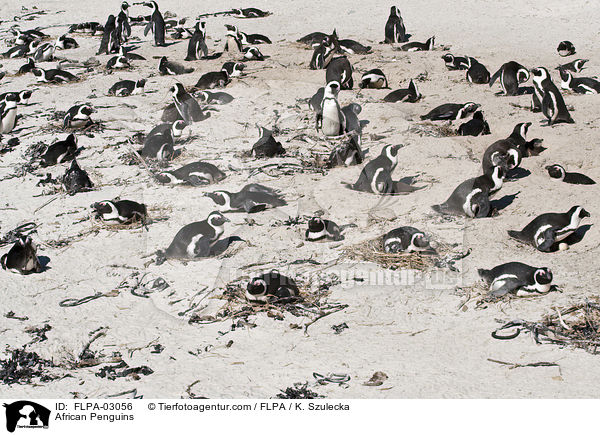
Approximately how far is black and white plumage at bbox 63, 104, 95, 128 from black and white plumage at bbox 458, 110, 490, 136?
4.40 meters

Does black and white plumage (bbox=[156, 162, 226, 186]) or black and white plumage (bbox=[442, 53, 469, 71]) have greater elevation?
black and white plumage (bbox=[442, 53, 469, 71])

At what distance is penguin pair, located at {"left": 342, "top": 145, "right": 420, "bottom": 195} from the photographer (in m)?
6.89

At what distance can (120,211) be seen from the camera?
21.6ft

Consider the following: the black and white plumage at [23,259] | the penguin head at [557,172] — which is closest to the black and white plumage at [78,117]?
the black and white plumage at [23,259]

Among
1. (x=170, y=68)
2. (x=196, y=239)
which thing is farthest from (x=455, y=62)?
(x=196, y=239)

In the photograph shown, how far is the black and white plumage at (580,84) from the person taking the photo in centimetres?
942

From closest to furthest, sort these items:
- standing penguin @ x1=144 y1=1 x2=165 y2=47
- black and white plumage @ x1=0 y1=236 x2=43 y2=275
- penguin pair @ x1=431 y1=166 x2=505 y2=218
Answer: black and white plumage @ x1=0 y1=236 x2=43 y2=275 < penguin pair @ x1=431 y1=166 x2=505 y2=218 < standing penguin @ x1=144 y1=1 x2=165 y2=47

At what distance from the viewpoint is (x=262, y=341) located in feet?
15.6

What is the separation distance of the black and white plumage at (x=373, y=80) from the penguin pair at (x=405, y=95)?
0.60m

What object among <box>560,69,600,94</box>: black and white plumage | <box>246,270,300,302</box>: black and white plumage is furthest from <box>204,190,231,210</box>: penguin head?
<box>560,69,600,94</box>: black and white plumage

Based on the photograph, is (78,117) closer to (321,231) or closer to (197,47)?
(197,47)

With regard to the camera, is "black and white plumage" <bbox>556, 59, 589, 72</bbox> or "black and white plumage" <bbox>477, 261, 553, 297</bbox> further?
"black and white plumage" <bbox>556, 59, 589, 72</bbox>

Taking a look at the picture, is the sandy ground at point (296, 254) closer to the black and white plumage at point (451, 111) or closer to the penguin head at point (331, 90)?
the black and white plumage at point (451, 111)
